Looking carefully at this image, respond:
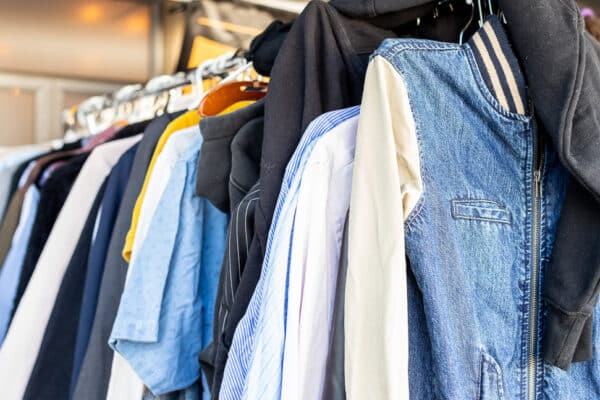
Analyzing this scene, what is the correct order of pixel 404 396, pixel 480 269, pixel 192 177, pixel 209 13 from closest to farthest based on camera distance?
pixel 404 396
pixel 480 269
pixel 192 177
pixel 209 13

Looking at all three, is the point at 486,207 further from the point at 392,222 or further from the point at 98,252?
the point at 98,252

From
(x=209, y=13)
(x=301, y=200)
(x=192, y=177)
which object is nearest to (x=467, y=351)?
(x=301, y=200)

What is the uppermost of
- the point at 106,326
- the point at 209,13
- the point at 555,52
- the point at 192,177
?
the point at 209,13

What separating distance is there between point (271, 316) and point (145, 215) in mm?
377

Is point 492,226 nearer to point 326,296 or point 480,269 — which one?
point 480,269

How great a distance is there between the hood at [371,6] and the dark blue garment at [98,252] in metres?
0.49

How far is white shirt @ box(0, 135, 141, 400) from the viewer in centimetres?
98

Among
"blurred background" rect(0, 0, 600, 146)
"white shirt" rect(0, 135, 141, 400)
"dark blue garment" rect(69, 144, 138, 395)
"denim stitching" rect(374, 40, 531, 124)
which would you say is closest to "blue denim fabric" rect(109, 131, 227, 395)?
"dark blue garment" rect(69, 144, 138, 395)

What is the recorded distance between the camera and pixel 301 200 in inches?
22.8

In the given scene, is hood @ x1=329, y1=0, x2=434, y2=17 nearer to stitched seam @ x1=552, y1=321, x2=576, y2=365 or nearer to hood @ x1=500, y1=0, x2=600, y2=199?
hood @ x1=500, y1=0, x2=600, y2=199

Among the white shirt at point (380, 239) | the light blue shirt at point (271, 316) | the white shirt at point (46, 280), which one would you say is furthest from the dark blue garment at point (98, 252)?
the white shirt at point (380, 239)

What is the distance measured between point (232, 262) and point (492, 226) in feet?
1.04

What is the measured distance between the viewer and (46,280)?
3.34ft

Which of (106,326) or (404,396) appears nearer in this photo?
(404,396)
